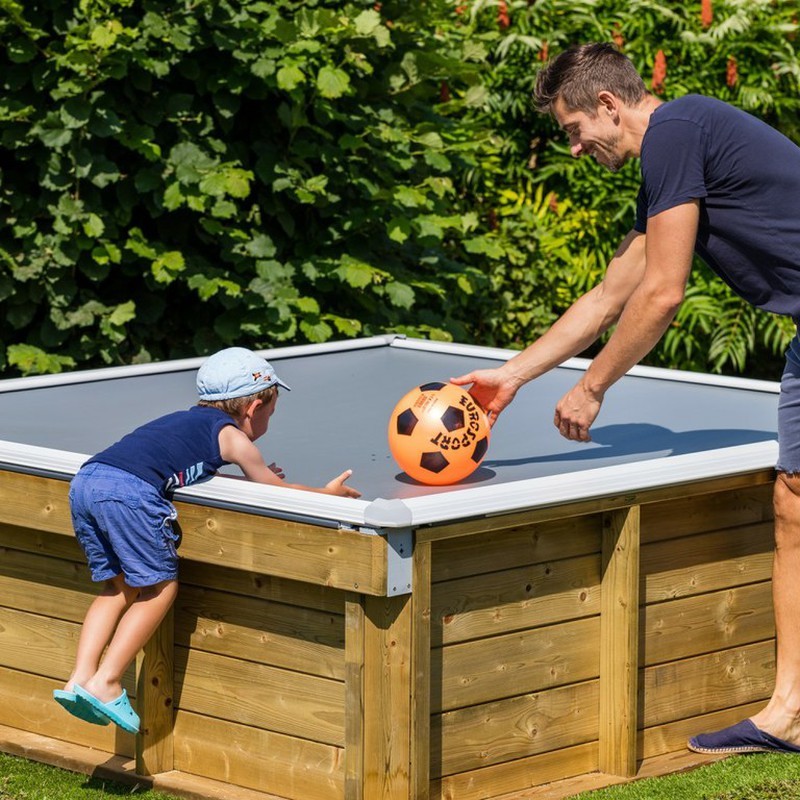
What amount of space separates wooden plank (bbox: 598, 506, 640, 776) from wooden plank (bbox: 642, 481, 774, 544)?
18cm

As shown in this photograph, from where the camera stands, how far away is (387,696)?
3869 millimetres

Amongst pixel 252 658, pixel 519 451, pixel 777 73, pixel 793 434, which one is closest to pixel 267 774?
pixel 252 658

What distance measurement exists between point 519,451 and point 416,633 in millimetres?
1296

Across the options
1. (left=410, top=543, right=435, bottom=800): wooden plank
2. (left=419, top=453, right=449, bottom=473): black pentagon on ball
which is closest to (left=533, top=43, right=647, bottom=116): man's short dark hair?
(left=419, top=453, right=449, bottom=473): black pentagon on ball

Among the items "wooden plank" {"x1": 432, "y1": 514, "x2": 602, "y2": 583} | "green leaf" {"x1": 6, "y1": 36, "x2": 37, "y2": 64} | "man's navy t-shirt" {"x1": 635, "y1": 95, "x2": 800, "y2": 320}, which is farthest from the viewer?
"green leaf" {"x1": 6, "y1": 36, "x2": 37, "y2": 64}

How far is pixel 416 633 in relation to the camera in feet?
12.6

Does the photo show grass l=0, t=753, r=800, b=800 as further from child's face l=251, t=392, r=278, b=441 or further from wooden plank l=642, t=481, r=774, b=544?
child's face l=251, t=392, r=278, b=441

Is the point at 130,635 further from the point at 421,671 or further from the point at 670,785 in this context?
the point at 670,785

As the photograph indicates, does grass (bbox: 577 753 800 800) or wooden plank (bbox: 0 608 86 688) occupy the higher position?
wooden plank (bbox: 0 608 86 688)

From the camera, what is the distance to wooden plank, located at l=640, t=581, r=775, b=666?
4.47 metres

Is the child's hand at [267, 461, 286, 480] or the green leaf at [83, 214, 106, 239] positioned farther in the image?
the green leaf at [83, 214, 106, 239]

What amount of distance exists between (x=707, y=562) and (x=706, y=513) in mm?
144

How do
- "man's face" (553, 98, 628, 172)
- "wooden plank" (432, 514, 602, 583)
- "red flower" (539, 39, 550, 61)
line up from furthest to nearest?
"red flower" (539, 39, 550, 61) < "man's face" (553, 98, 628, 172) < "wooden plank" (432, 514, 602, 583)

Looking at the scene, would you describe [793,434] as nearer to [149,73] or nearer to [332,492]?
[332,492]
